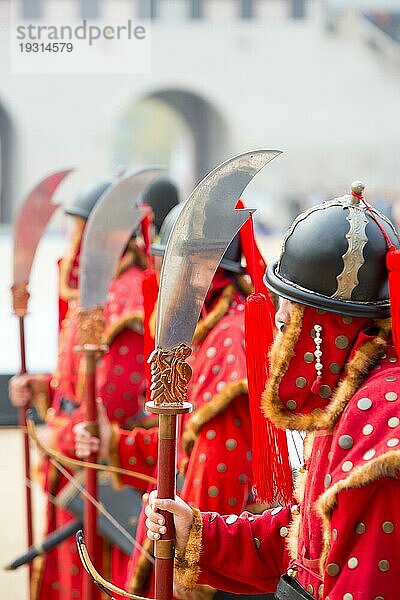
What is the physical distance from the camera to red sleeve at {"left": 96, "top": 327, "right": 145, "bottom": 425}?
11.6 feet

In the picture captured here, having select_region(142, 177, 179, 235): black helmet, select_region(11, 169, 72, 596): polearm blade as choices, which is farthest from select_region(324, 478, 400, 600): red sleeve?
select_region(142, 177, 179, 235): black helmet

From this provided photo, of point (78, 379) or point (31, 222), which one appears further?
point (31, 222)

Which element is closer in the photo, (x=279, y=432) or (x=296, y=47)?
(x=279, y=432)

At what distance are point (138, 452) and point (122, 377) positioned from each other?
368mm

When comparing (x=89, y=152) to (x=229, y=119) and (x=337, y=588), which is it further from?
(x=337, y=588)

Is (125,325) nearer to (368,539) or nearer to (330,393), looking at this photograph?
(330,393)

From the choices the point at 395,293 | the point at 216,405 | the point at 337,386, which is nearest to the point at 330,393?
the point at 337,386

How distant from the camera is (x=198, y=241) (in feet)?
6.32

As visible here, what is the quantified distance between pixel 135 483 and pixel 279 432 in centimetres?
115

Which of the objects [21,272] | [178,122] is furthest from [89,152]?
[21,272]

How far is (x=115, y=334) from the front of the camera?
11.6 feet

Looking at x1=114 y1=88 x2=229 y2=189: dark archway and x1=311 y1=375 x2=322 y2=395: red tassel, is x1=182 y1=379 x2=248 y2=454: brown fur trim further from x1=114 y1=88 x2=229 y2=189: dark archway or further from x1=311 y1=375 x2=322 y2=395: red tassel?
x1=114 y1=88 x2=229 y2=189: dark archway

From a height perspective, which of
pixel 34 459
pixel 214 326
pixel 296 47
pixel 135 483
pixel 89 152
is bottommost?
pixel 34 459

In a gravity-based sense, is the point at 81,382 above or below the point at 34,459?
above
